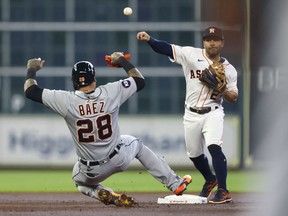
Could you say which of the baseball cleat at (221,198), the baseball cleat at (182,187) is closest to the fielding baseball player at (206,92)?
the baseball cleat at (221,198)

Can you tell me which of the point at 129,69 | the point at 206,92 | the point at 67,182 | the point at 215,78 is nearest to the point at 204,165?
the point at 206,92

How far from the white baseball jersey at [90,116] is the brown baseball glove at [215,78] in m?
0.90

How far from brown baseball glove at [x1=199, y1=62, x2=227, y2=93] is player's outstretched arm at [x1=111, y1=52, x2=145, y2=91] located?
24.7 inches

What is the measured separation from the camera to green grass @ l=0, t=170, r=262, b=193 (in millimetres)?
10727

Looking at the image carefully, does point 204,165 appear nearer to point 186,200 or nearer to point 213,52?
point 186,200

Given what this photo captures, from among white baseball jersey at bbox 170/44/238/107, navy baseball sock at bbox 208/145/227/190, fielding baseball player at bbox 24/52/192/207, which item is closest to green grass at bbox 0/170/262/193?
white baseball jersey at bbox 170/44/238/107

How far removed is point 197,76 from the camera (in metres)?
6.94

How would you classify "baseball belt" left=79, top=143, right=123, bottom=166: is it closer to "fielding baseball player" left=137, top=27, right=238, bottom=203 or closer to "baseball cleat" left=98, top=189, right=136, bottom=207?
"baseball cleat" left=98, top=189, right=136, bottom=207

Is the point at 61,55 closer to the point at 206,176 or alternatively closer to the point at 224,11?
the point at 206,176

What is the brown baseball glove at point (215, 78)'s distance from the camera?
6.67 metres

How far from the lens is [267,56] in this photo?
1893 mm

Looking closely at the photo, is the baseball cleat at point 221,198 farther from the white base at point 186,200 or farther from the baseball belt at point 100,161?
the baseball belt at point 100,161

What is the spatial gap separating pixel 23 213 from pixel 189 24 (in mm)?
10591

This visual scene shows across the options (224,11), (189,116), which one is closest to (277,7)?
(224,11)
